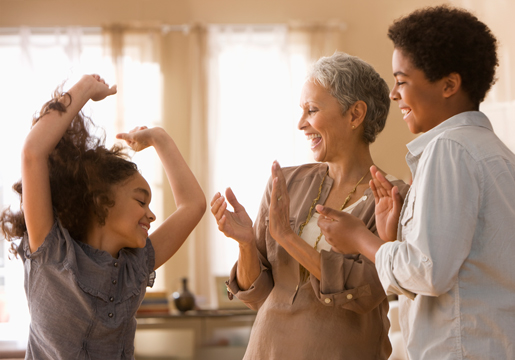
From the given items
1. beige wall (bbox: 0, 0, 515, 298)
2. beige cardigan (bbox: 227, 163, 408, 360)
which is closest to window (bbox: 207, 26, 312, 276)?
beige wall (bbox: 0, 0, 515, 298)

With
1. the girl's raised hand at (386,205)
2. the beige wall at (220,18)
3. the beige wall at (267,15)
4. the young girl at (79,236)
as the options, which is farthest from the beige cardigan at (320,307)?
the beige wall at (267,15)

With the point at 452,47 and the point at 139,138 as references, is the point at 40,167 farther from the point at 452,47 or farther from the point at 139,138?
the point at 452,47

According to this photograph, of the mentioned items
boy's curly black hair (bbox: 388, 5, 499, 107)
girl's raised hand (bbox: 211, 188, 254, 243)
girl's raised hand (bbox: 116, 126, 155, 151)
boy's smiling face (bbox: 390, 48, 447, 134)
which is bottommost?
girl's raised hand (bbox: 211, 188, 254, 243)

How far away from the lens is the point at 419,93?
44.7 inches

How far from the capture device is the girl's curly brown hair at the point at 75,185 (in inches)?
49.5

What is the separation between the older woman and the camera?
147cm

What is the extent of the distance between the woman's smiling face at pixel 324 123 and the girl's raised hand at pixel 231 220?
0.32 metres

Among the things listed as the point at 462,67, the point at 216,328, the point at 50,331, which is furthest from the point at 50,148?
the point at 216,328

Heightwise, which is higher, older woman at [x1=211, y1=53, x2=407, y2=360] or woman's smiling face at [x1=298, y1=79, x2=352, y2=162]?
woman's smiling face at [x1=298, y1=79, x2=352, y2=162]

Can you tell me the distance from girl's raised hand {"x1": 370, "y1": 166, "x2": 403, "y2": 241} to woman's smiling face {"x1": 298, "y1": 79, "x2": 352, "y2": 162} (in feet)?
1.30

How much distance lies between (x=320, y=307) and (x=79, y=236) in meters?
0.70

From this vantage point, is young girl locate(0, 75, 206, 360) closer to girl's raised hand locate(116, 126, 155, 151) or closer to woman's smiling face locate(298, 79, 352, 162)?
girl's raised hand locate(116, 126, 155, 151)

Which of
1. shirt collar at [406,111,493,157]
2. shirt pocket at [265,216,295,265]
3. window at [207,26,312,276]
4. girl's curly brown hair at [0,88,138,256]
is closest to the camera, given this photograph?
shirt collar at [406,111,493,157]

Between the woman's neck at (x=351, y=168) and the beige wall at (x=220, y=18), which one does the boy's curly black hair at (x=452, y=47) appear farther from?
the beige wall at (x=220, y=18)
